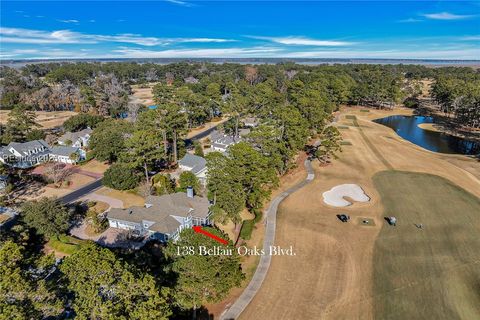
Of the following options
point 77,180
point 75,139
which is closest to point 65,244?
point 77,180

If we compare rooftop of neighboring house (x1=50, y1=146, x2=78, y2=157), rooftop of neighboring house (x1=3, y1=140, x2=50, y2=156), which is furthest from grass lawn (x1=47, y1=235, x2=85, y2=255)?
rooftop of neighboring house (x1=3, y1=140, x2=50, y2=156)

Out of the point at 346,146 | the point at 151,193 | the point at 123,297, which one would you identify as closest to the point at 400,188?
the point at 346,146

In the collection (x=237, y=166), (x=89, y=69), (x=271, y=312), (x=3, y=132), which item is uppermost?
(x=89, y=69)

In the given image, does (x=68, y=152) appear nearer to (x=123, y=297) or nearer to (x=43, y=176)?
(x=43, y=176)

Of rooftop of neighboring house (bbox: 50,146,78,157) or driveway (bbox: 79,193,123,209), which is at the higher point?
rooftop of neighboring house (bbox: 50,146,78,157)

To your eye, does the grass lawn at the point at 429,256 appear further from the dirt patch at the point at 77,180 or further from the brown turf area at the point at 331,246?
the dirt patch at the point at 77,180

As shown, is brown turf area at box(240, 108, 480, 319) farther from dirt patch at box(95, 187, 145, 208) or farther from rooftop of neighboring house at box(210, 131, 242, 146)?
dirt patch at box(95, 187, 145, 208)

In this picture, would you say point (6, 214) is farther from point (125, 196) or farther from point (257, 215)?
point (257, 215)
